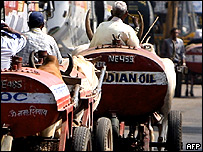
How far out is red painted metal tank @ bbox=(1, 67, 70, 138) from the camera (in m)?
5.70

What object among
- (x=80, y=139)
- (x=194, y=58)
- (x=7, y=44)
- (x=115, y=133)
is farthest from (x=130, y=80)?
(x=194, y=58)

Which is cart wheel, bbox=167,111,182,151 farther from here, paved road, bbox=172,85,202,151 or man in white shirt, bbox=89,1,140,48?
paved road, bbox=172,85,202,151

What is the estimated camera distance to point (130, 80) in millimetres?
8805

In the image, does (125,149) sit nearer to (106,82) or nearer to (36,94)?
(106,82)

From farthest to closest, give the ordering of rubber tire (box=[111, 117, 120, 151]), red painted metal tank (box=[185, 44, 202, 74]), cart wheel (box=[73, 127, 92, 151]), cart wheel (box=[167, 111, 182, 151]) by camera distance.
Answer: red painted metal tank (box=[185, 44, 202, 74])
cart wheel (box=[167, 111, 182, 151])
rubber tire (box=[111, 117, 120, 151])
cart wheel (box=[73, 127, 92, 151])

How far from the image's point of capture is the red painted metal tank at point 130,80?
873cm

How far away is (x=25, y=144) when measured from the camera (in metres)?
6.19

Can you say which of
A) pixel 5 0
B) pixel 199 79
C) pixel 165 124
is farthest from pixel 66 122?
pixel 199 79

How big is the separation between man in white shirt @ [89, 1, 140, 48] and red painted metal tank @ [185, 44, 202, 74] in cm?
1305

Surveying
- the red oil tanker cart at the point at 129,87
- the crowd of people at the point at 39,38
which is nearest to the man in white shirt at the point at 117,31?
the crowd of people at the point at 39,38

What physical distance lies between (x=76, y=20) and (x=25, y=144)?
15.7 m

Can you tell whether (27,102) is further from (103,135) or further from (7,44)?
(103,135)

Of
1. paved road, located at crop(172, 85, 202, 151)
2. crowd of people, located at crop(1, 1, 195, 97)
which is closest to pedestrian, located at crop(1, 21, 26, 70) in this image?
crowd of people, located at crop(1, 1, 195, 97)

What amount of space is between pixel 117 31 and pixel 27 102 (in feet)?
12.7
